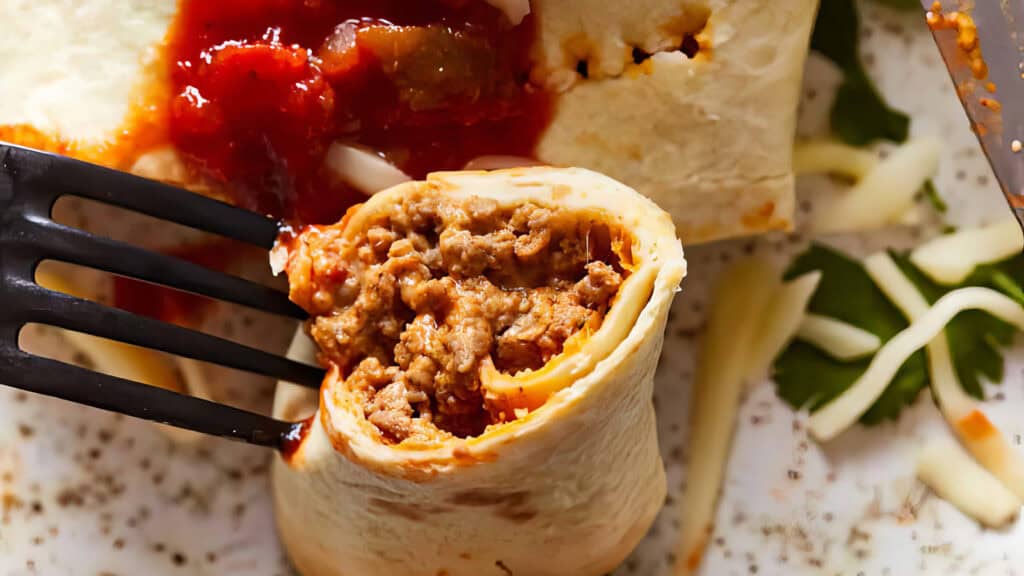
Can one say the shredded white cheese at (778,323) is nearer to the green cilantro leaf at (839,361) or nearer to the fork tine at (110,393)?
the green cilantro leaf at (839,361)

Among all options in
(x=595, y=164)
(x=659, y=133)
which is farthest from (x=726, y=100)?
(x=595, y=164)

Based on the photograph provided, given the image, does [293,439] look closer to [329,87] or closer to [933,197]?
[329,87]

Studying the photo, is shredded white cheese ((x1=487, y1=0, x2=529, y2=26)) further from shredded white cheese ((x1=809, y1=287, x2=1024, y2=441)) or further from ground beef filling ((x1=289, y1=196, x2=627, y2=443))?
shredded white cheese ((x1=809, y1=287, x2=1024, y2=441))

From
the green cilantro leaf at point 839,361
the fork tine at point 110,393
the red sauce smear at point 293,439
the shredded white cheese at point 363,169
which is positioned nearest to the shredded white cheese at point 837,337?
the green cilantro leaf at point 839,361

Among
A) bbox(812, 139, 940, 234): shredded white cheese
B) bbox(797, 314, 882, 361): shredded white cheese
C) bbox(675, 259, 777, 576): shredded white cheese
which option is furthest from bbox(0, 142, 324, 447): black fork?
bbox(812, 139, 940, 234): shredded white cheese

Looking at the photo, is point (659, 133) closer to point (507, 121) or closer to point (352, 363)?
point (507, 121)

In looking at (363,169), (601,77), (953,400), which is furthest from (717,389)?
(363,169)
